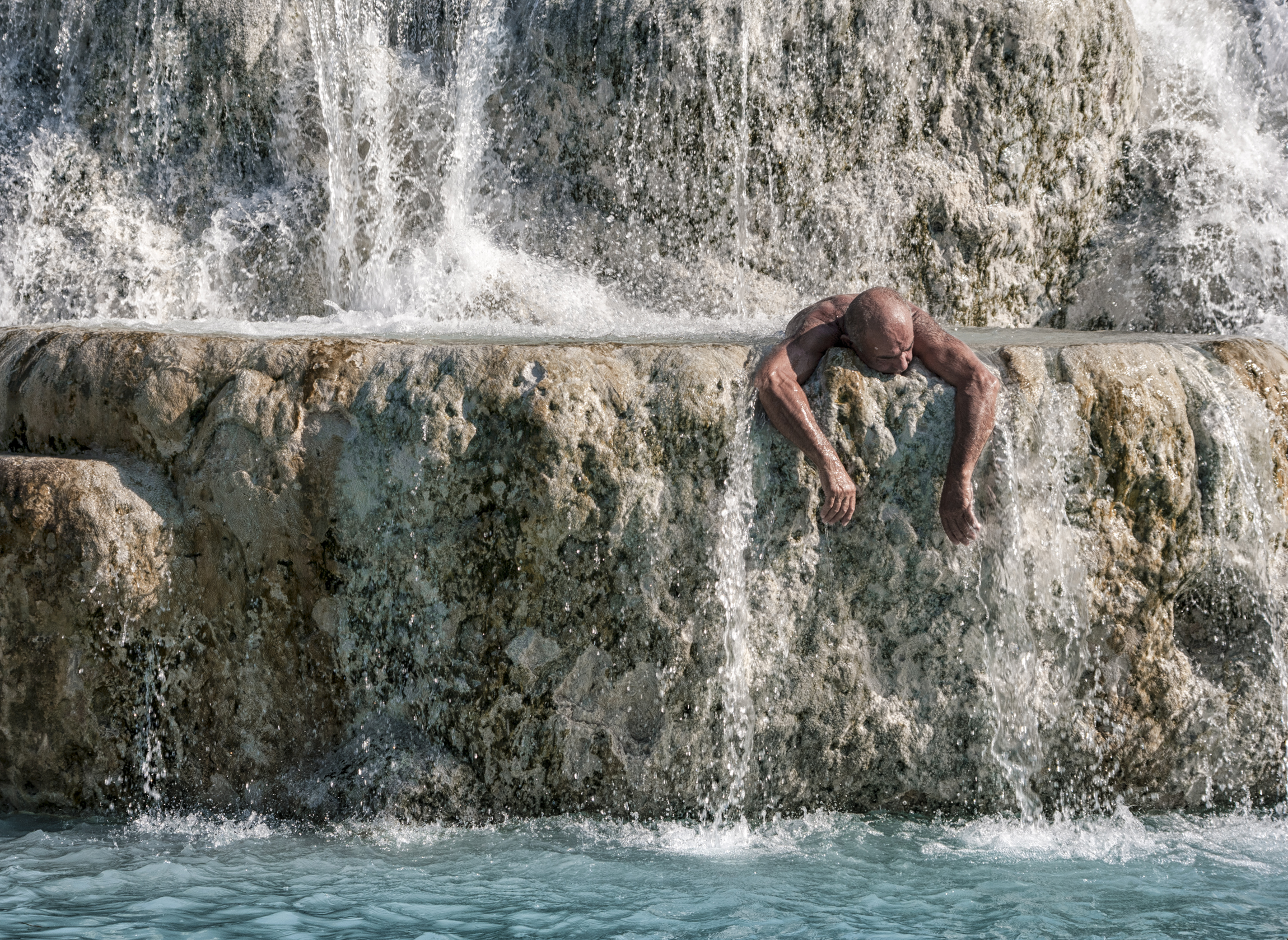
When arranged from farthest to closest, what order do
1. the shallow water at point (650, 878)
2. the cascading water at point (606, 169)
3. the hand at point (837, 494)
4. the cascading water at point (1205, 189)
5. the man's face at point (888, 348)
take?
1. the cascading water at point (1205, 189)
2. the cascading water at point (606, 169)
3. the man's face at point (888, 348)
4. the hand at point (837, 494)
5. the shallow water at point (650, 878)

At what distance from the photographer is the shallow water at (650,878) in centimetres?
313

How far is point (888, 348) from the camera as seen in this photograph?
12.9 feet

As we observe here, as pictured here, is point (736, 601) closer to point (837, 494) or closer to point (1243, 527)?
point (837, 494)

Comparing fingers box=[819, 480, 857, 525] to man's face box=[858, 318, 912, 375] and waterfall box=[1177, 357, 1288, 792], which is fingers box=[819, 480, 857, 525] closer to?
man's face box=[858, 318, 912, 375]

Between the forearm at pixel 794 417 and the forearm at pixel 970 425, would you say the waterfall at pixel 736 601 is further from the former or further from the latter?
the forearm at pixel 970 425

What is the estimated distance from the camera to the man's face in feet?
12.9

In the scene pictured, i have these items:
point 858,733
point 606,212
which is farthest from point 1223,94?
point 858,733

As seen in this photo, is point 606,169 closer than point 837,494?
No

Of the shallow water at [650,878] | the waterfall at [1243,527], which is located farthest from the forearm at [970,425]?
the shallow water at [650,878]

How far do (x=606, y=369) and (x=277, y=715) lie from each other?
5.04 feet

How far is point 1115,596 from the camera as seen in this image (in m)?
4.08

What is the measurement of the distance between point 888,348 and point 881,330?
0.21 ft

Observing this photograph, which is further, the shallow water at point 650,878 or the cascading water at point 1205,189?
the cascading water at point 1205,189

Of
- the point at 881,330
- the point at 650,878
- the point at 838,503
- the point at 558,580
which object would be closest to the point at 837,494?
the point at 838,503
